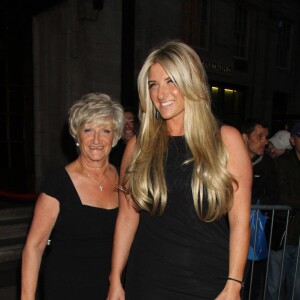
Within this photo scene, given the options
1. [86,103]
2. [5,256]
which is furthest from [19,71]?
[86,103]

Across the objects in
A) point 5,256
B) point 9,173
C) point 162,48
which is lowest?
point 5,256

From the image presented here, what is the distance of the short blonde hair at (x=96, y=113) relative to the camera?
2.05 m

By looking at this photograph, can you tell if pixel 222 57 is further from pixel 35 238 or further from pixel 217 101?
pixel 35 238

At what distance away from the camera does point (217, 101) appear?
11648mm

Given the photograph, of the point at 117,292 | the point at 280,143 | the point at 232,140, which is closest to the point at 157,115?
the point at 232,140

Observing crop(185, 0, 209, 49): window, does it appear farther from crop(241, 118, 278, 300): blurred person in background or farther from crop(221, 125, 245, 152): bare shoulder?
crop(221, 125, 245, 152): bare shoulder

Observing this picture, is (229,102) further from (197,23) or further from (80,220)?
(80,220)

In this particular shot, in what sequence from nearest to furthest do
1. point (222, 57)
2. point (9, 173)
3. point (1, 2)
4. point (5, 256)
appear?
point (5, 256) → point (1, 2) → point (9, 173) → point (222, 57)

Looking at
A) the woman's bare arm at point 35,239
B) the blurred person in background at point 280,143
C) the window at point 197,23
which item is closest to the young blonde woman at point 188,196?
the woman's bare arm at point 35,239

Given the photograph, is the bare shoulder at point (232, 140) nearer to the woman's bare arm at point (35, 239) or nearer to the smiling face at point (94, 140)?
the smiling face at point (94, 140)

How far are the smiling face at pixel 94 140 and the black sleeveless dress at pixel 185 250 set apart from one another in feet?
1.87

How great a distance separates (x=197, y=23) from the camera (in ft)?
34.2

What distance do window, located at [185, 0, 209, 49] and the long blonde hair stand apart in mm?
9153

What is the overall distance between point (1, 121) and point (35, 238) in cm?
583
